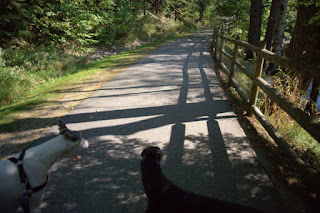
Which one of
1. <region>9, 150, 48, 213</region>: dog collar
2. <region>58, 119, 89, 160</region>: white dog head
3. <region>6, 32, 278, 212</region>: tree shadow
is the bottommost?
<region>6, 32, 278, 212</region>: tree shadow

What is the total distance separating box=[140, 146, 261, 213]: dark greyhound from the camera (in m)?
1.65

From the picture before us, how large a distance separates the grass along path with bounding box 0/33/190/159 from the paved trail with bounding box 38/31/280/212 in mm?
357

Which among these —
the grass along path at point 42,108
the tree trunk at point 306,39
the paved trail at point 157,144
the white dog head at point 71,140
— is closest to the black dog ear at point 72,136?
the white dog head at point 71,140

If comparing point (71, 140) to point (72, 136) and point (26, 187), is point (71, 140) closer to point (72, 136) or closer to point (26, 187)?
point (72, 136)

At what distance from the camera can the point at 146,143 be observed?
3748 mm

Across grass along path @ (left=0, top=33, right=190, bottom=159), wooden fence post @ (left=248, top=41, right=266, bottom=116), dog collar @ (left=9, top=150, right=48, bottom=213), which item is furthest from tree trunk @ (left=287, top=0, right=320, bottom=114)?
grass along path @ (left=0, top=33, right=190, bottom=159)

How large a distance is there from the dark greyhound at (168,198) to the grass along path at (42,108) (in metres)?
2.68

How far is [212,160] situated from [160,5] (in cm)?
2730

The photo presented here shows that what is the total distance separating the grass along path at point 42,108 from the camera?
3906mm

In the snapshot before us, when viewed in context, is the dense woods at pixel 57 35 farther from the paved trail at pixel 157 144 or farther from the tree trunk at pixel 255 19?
the paved trail at pixel 157 144

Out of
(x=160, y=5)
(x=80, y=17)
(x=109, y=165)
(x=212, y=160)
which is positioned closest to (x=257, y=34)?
(x=80, y=17)

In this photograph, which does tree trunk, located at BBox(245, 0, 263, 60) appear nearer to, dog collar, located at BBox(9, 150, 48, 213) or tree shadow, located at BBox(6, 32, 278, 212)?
tree shadow, located at BBox(6, 32, 278, 212)

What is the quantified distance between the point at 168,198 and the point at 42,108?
468 centimetres

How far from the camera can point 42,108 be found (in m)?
5.33
